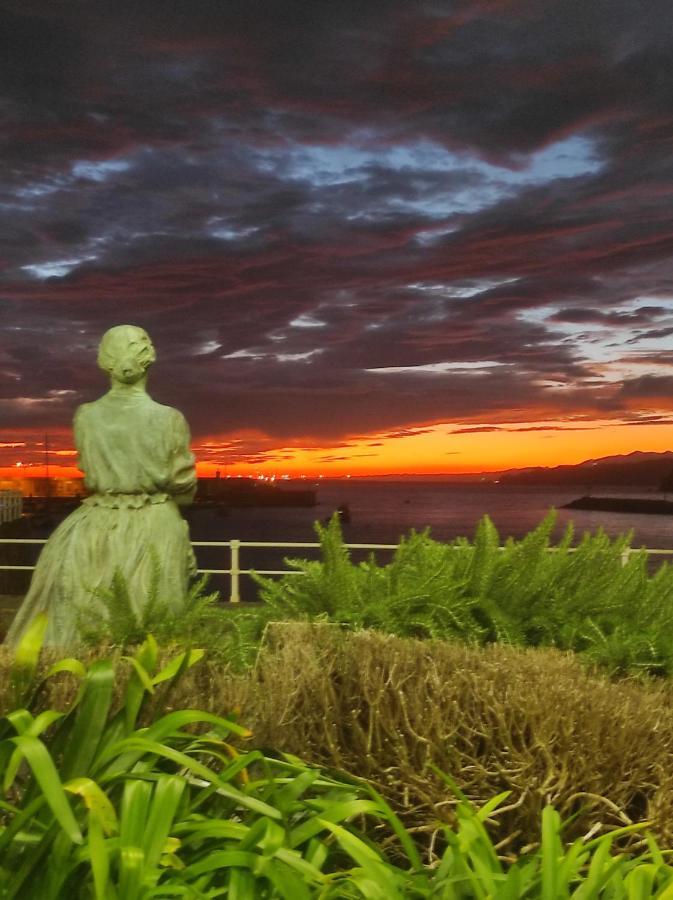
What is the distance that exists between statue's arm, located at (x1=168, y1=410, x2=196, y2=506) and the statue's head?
1.22 feet

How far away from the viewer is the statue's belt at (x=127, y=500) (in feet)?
20.7

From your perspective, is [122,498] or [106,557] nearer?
[106,557]

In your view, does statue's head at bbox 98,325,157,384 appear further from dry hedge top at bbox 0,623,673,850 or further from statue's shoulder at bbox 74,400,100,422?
dry hedge top at bbox 0,623,673,850

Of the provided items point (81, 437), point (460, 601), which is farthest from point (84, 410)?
point (460, 601)

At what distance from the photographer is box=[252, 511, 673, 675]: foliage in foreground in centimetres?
511

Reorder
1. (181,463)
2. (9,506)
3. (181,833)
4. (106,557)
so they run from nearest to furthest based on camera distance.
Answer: (181,833) < (106,557) < (181,463) < (9,506)

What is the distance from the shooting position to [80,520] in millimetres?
6383

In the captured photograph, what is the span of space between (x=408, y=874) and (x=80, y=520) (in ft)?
13.0

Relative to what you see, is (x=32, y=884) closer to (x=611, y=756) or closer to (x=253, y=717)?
(x=253, y=717)

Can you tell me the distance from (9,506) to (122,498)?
46594mm

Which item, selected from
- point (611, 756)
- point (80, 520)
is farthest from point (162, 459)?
point (611, 756)

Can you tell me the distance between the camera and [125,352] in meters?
6.26

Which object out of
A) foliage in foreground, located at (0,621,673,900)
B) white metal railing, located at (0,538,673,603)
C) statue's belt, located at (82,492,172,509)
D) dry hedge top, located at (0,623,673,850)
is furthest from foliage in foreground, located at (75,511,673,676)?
foliage in foreground, located at (0,621,673,900)

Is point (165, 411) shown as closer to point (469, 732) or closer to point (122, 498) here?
point (122, 498)
